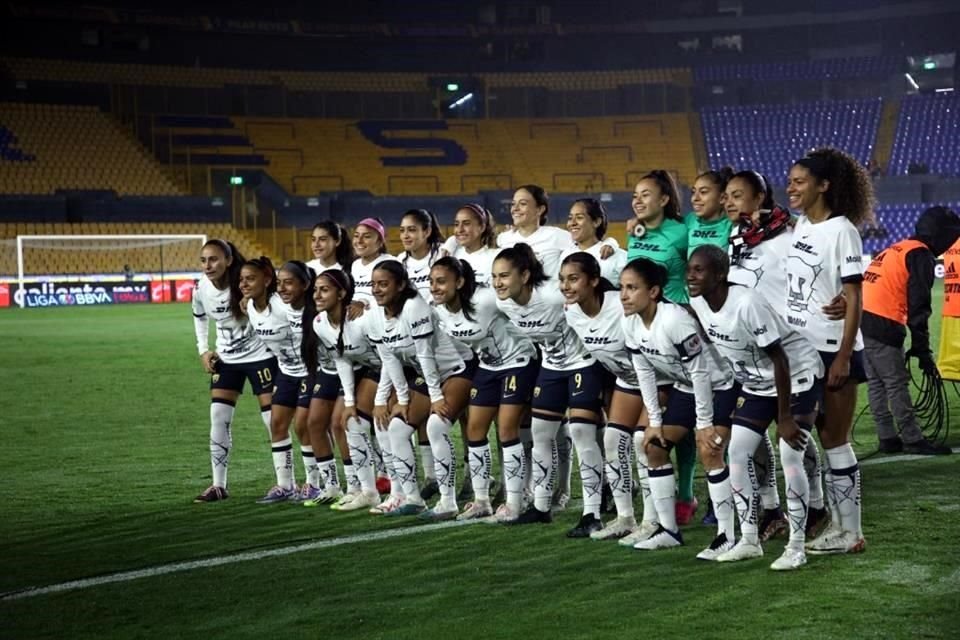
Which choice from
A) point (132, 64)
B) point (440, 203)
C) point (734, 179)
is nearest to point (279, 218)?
point (440, 203)

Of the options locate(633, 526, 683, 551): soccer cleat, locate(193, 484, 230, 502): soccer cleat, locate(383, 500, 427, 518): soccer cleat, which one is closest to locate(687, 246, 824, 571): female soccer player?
locate(633, 526, 683, 551): soccer cleat

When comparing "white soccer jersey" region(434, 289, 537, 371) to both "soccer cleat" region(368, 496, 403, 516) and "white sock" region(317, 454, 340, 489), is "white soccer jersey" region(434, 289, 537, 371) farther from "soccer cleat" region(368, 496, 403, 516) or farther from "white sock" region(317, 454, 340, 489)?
"white sock" region(317, 454, 340, 489)

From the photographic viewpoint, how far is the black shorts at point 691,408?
703 centimetres

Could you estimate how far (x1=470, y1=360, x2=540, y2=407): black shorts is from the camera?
824cm

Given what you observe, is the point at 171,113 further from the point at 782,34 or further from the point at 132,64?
the point at 782,34

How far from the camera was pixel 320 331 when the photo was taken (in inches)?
356

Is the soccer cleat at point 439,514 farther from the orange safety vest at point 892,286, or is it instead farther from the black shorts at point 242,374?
the orange safety vest at point 892,286

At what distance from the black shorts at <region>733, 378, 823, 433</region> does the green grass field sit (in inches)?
30.0

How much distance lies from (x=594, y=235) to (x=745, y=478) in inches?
90.3

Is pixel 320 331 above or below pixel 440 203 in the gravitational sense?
below

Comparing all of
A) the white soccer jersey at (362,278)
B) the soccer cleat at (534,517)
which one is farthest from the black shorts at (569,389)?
the white soccer jersey at (362,278)

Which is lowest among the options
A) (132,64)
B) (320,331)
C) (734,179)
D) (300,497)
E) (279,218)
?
(300,497)

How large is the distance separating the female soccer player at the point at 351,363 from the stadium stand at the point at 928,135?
4358 centimetres

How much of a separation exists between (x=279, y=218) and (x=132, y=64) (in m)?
9.94
